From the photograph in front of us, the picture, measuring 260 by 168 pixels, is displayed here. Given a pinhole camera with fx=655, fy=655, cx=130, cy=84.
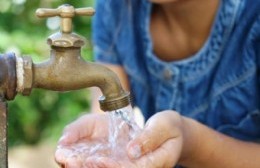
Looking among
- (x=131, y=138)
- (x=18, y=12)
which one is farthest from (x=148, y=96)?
(x=18, y=12)

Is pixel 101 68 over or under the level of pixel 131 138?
over

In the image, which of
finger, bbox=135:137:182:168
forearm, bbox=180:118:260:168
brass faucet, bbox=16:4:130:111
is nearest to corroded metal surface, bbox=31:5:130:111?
brass faucet, bbox=16:4:130:111

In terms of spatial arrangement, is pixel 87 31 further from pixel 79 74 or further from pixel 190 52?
pixel 79 74

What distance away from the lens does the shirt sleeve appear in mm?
1871

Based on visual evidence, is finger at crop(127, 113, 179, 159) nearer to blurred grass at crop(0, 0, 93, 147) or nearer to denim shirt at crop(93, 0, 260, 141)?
denim shirt at crop(93, 0, 260, 141)

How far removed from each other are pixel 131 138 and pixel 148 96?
0.58m

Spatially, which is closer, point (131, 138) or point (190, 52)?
point (131, 138)

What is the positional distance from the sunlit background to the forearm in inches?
56.0

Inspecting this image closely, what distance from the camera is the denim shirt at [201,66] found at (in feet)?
5.46

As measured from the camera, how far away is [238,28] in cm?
167

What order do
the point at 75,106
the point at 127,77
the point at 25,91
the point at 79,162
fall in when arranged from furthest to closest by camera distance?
1. the point at 75,106
2. the point at 127,77
3. the point at 79,162
4. the point at 25,91

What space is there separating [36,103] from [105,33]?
45.5 inches

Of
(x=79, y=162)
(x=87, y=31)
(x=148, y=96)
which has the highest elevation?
(x=79, y=162)

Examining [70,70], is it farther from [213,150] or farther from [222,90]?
[222,90]
